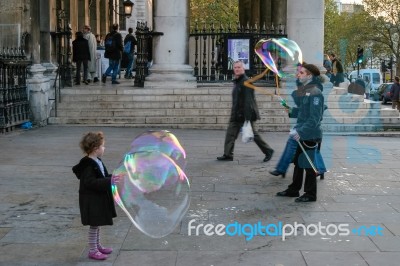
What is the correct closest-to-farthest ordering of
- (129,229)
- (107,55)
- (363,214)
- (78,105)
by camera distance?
(129,229) → (363,214) → (78,105) → (107,55)

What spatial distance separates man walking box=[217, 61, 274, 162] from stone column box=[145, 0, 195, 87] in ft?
25.9

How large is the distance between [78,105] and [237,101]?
7.92m

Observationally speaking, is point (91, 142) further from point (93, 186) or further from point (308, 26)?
point (308, 26)

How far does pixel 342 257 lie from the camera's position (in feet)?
19.7

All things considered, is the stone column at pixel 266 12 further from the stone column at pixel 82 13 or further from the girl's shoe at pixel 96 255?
the girl's shoe at pixel 96 255

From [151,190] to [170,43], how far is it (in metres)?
14.0

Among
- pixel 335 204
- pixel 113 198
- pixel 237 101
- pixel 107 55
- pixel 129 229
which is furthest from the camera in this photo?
pixel 107 55

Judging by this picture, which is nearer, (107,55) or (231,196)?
(231,196)

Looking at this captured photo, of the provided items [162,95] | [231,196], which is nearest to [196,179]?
[231,196]

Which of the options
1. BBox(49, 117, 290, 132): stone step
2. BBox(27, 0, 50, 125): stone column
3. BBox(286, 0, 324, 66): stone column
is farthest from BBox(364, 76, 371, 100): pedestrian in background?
BBox(27, 0, 50, 125): stone column

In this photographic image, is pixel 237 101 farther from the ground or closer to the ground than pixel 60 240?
farther from the ground

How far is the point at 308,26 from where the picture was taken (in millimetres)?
20078

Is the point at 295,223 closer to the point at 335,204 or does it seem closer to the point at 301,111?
the point at 335,204

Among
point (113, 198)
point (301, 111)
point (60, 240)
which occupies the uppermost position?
point (301, 111)
